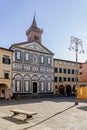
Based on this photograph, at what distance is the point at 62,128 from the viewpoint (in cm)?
998

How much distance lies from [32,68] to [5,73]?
7.55 meters

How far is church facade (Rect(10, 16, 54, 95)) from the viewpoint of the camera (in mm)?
37656

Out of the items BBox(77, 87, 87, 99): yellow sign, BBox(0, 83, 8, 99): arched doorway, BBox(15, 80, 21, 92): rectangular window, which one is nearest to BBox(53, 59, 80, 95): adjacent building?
BBox(77, 87, 87, 99): yellow sign

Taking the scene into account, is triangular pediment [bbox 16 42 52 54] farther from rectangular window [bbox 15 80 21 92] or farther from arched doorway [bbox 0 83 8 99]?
arched doorway [bbox 0 83 8 99]

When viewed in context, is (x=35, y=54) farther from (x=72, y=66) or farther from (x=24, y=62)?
(x=72, y=66)

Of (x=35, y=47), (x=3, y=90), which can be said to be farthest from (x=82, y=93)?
(x=3, y=90)

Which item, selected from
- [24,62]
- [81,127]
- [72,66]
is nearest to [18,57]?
[24,62]

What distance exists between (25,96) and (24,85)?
2916 mm

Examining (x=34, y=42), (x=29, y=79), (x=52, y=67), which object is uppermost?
(x=34, y=42)

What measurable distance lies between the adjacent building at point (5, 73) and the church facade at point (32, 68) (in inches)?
52.4

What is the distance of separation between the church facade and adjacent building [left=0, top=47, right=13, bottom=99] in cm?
133

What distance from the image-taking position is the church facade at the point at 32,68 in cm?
3766

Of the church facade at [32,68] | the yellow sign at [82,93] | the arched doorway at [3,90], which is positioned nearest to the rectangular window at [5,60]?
the church facade at [32,68]

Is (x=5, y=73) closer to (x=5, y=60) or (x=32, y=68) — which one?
(x=5, y=60)
